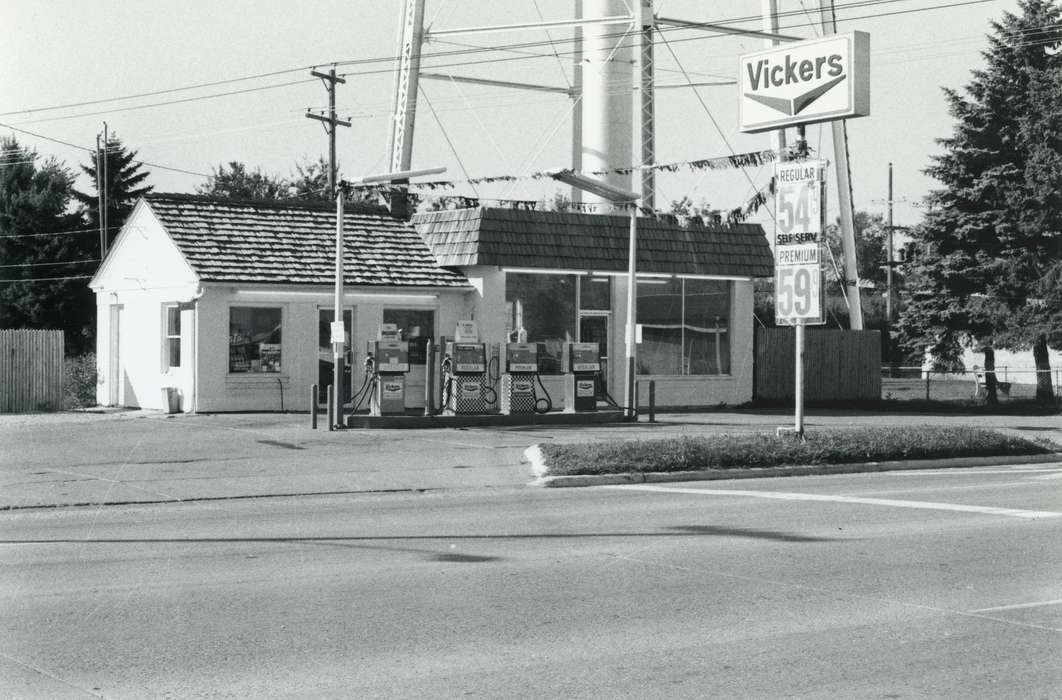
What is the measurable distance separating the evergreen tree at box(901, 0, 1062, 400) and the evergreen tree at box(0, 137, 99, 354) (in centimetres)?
3463

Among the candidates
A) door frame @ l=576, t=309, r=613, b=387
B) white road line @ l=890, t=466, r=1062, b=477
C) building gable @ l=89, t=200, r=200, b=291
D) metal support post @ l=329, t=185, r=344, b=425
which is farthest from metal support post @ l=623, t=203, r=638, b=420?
building gable @ l=89, t=200, r=200, b=291

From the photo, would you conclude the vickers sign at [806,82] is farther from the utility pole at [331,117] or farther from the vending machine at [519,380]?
the utility pole at [331,117]

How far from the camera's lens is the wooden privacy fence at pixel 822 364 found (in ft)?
112

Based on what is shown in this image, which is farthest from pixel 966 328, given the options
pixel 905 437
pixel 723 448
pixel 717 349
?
pixel 723 448

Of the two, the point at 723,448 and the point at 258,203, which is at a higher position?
the point at 258,203

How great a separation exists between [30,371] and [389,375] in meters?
9.60

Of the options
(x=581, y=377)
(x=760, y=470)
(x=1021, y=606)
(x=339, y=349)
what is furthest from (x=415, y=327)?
(x=1021, y=606)

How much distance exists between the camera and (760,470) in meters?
→ 18.0

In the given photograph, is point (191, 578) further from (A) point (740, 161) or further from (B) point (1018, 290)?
(B) point (1018, 290)

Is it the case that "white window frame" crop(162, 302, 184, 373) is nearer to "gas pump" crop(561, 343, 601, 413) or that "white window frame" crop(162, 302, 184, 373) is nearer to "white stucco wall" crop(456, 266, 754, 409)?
"white stucco wall" crop(456, 266, 754, 409)

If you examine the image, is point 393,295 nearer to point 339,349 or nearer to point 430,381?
point 430,381

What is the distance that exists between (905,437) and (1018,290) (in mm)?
22629

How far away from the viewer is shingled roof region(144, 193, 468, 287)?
2785 centimetres

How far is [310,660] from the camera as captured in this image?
7.07 meters
